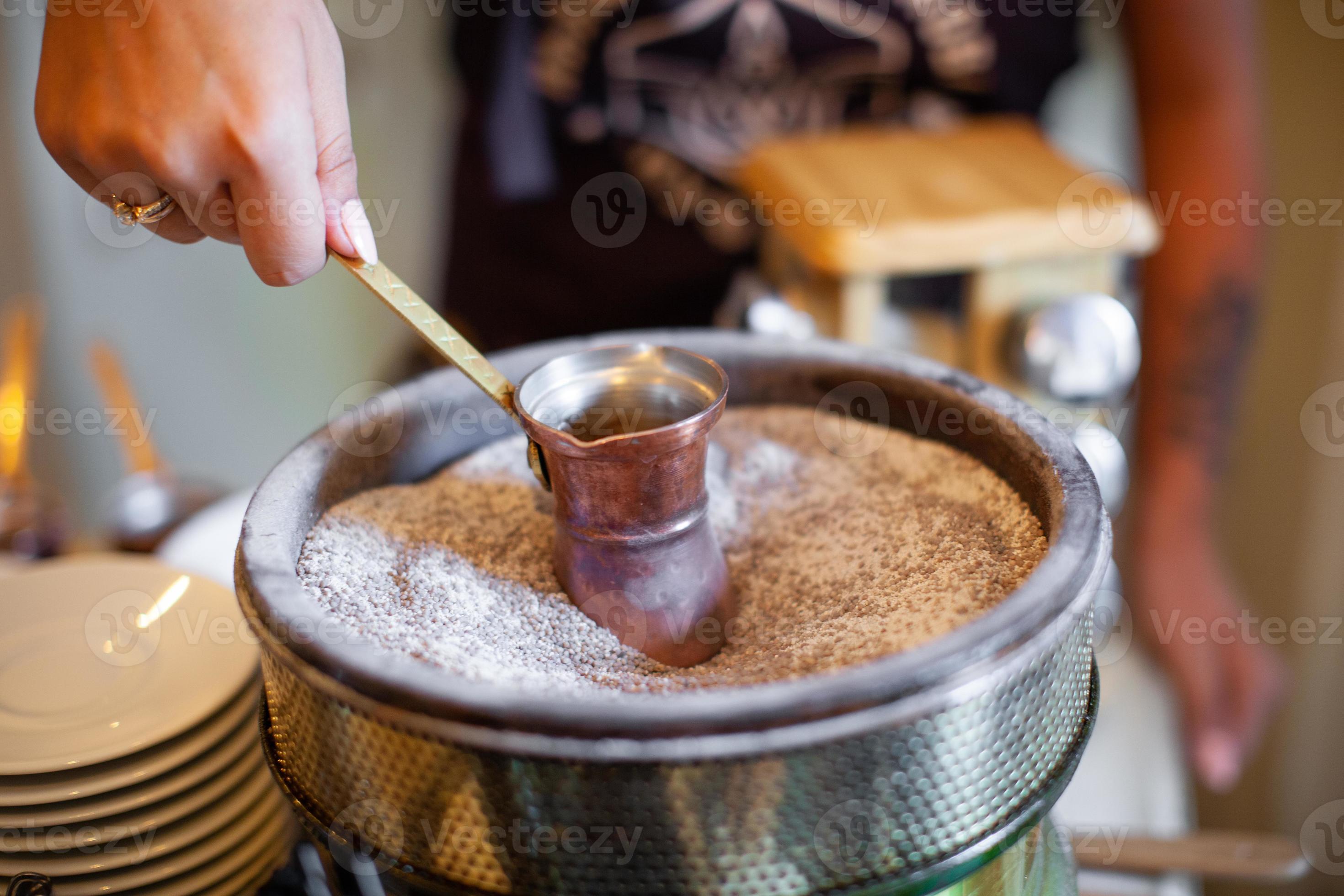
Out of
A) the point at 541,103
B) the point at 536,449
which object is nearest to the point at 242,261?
the point at 541,103

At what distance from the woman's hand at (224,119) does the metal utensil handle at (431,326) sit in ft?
0.05

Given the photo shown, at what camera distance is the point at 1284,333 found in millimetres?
1854

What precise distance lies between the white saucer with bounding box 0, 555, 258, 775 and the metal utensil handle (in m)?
0.26

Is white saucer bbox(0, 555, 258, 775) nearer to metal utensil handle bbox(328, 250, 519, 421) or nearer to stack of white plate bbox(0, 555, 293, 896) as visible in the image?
stack of white plate bbox(0, 555, 293, 896)

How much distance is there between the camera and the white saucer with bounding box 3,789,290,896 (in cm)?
66

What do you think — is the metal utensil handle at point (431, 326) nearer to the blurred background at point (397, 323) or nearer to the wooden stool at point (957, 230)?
the wooden stool at point (957, 230)

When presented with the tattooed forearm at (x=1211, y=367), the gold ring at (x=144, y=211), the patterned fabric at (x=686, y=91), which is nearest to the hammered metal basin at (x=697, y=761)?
the gold ring at (x=144, y=211)

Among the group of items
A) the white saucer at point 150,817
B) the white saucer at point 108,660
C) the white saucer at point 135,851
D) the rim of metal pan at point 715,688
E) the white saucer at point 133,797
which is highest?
the rim of metal pan at point 715,688

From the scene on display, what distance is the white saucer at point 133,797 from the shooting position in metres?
0.64

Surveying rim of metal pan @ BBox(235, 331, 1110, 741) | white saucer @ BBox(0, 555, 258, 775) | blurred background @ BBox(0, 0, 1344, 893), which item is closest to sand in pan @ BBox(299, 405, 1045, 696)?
rim of metal pan @ BBox(235, 331, 1110, 741)

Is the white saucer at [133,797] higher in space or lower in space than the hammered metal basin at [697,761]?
lower

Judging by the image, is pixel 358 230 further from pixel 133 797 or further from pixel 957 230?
pixel 957 230

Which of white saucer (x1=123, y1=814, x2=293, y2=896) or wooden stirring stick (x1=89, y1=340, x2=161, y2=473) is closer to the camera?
white saucer (x1=123, y1=814, x2=293, y2=896)

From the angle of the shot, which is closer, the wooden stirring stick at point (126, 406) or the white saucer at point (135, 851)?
the white saucer at point (135, 851)
